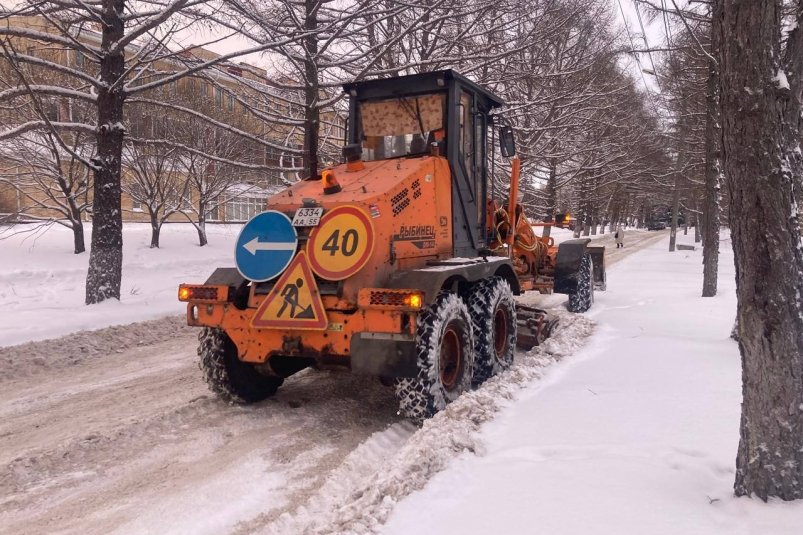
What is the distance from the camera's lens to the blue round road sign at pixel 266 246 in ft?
15.6

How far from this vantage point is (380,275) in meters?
4.89

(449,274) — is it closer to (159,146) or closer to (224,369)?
(224,369)

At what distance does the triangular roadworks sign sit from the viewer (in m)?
4.63

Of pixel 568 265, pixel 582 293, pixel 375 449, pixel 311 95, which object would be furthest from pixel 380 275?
pixel 311 95

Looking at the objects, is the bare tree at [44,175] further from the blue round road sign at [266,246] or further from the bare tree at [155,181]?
the blue round road sign at [266,246]

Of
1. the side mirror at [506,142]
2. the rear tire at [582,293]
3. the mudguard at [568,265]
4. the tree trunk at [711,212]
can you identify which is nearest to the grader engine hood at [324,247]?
the side mirror at [506,142]

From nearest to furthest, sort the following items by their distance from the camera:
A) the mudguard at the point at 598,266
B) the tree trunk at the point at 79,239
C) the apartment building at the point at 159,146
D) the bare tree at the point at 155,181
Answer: the mudguard at the point at 598,266
the apartment building at the point at 159,146
the tree trunk at the point at 79,239
the bare tree at the point at 155,181

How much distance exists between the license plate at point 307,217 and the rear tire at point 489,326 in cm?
174

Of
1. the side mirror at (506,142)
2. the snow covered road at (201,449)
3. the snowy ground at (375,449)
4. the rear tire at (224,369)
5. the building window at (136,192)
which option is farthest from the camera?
the building window at (136,192)

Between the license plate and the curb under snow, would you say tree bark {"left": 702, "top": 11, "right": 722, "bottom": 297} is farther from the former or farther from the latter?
the license plate

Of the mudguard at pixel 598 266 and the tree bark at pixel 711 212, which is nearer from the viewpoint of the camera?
the tree bark at pixel 711 212

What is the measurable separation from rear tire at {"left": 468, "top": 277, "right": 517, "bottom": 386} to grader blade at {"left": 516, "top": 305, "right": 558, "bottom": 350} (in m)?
0.99

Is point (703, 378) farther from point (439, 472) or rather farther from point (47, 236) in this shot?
point (47, 236)

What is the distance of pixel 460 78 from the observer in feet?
19.4
